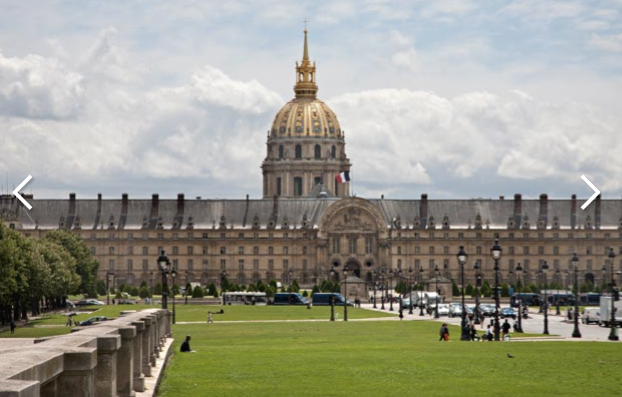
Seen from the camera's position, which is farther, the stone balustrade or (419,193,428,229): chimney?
(419,193,428,229): chimney

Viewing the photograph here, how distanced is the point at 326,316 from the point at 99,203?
91.4m

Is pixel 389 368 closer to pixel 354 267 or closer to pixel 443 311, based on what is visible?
pixel 443 311

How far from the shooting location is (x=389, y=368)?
32.7m

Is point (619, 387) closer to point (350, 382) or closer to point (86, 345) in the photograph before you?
point (350, 382)

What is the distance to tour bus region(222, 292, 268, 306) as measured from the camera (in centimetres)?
12288

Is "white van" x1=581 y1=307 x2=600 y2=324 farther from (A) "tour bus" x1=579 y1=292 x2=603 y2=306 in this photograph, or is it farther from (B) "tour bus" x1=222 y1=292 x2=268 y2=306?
(B) "tour bus" x1=222 y1=292 x2=268 y2=306

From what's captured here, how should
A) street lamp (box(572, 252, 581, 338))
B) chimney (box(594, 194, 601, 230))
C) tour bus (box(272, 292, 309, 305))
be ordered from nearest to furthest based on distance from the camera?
street lamp (box(572, 252, 581, 338))
tour bus (box(272, 292, 309, 305))
chimney (box(594, 194, 601, 230))

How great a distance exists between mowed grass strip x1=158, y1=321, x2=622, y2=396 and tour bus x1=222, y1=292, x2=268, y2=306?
72.2 m

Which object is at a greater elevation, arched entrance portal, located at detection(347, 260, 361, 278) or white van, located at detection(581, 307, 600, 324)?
arched entrance portal, located at detection(347, 260, 361, 278)

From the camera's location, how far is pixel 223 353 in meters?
40.4

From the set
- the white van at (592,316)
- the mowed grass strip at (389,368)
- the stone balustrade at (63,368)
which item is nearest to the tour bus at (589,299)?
the white van at (592,316)

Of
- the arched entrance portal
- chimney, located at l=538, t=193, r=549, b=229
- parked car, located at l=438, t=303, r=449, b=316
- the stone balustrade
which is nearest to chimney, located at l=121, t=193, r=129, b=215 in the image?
the arched entrance portal

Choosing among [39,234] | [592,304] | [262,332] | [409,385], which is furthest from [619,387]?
[39,234]

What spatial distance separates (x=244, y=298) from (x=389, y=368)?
91.6 m
